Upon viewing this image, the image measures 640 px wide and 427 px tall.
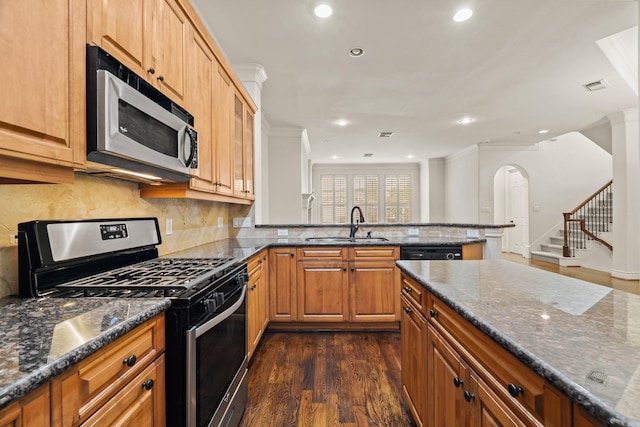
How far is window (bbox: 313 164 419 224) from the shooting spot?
32.8 feet

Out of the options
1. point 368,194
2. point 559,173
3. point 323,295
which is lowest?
point 323,295

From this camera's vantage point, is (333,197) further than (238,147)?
Yes

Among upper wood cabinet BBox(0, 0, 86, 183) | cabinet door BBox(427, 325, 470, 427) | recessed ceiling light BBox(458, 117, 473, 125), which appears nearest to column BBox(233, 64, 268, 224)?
upper wood cabinet BBox(0, 0, 86, 183)

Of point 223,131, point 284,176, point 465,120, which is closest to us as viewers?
point 223,131

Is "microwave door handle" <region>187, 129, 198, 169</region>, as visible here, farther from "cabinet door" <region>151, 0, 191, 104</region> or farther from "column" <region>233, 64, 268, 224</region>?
"column" <region>233, 64, 268, 224</region>

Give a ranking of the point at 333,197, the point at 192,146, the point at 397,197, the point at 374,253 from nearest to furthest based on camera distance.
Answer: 1. the point at 192,146
2. the point at 374,253
3. the point at 397,197
4. the point at 333,197

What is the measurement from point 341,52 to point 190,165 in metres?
2.07

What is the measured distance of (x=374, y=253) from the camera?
299cm

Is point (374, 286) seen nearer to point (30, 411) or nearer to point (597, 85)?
point (30, 411)

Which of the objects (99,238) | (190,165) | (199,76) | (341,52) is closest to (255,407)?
(99,238)

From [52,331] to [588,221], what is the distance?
29.3 ft

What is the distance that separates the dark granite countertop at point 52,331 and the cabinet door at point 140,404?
0.59ft

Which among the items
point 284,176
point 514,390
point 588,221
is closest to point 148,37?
point 514,390

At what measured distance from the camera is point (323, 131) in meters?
5.97
